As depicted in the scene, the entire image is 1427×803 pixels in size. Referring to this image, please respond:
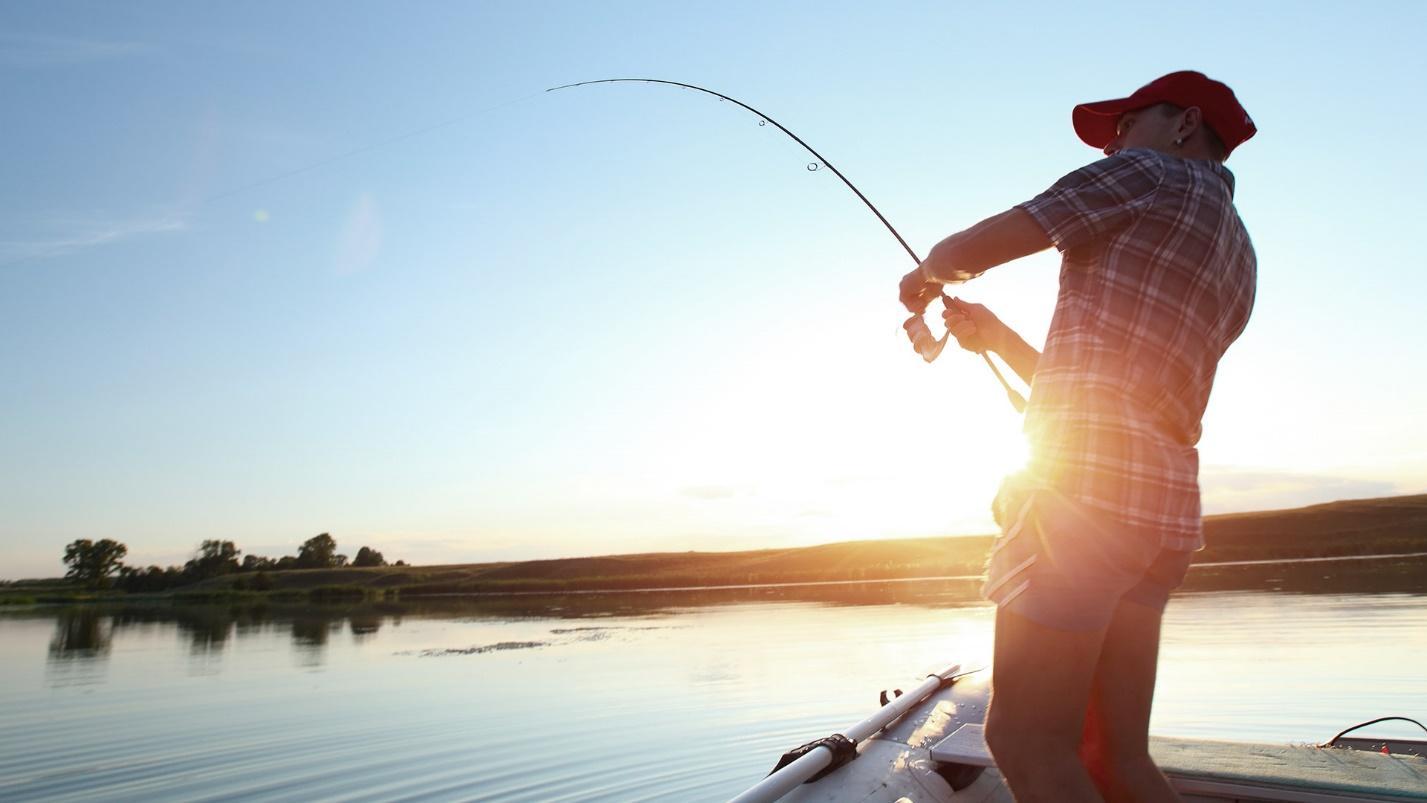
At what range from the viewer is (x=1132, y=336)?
76.9 inches

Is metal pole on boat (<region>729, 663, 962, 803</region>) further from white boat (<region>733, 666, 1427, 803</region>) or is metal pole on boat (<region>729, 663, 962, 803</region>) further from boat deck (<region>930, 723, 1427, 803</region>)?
boat deck (<region>930, 723, 1427, 803</region>)

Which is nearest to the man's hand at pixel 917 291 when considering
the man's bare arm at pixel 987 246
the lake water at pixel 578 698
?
the man's bare arm at pixel 987 246

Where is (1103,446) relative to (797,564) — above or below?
above

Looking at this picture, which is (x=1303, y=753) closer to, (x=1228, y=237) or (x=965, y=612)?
(x=1228, y=237)

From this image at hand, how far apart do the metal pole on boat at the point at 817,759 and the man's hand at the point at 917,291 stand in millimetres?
1799

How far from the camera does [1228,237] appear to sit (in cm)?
208

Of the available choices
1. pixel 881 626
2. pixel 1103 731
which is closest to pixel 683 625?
pixel 881 626

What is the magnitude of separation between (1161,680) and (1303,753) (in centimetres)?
885

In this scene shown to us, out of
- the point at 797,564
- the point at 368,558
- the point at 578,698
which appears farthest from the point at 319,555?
the point at 578,698

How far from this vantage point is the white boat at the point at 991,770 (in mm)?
3176

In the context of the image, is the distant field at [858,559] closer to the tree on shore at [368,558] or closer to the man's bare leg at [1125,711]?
the tree on shore at [368,558]

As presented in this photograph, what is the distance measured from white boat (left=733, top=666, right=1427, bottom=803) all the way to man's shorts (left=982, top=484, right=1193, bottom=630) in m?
1.73

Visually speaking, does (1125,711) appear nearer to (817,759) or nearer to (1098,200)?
(1098,200)

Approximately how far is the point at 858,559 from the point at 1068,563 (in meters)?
68.6
